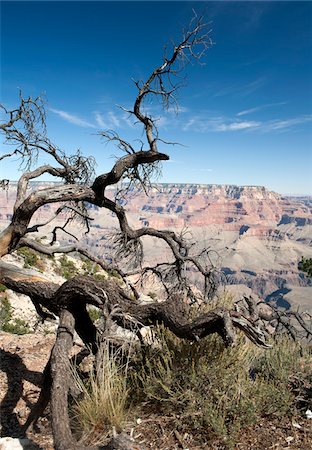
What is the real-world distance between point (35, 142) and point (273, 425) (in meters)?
7.25

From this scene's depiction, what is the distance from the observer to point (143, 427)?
159 inches

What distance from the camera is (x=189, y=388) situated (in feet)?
13.5

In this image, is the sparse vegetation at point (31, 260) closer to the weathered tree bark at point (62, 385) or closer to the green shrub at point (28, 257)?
the green shrub at point (28, 257)

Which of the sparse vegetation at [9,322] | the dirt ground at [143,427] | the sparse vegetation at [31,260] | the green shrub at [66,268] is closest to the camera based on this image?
the dirt ground at [143,427]

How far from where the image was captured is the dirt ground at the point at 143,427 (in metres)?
3.77

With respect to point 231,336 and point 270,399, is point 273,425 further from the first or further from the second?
point 231,336

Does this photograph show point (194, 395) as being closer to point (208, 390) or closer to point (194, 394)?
point (194, 394)

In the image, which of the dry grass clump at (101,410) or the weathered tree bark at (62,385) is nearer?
the weathered tree bark at (62,385)

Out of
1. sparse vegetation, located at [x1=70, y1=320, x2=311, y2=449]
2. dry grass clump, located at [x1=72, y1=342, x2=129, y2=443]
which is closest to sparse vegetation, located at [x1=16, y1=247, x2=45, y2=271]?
sparse vegetation, located at [x1=70, y1=320, x2=311, y2=449]

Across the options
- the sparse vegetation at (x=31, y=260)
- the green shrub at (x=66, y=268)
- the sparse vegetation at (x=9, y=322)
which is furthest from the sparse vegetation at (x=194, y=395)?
the green shrub at (x=66, y=268)

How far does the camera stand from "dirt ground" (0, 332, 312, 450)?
3.77 m

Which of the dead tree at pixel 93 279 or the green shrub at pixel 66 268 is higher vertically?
the dead tree at pixel 93 279

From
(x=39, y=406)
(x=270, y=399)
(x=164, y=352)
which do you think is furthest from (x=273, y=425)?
(x=39, y=406)

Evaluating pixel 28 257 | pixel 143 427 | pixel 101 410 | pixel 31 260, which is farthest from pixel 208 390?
pixel 28 257
